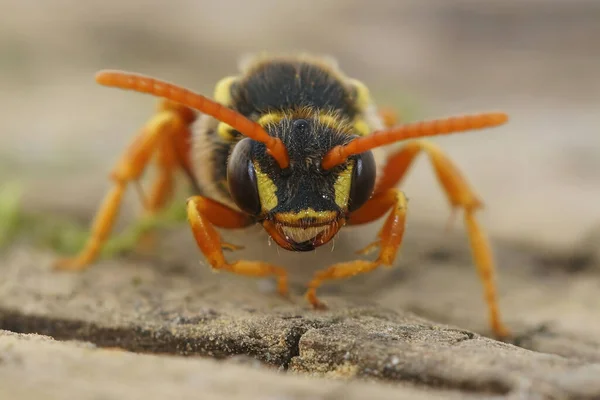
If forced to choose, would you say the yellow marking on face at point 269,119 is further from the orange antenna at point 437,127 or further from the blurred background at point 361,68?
the blurred background at point 361,68

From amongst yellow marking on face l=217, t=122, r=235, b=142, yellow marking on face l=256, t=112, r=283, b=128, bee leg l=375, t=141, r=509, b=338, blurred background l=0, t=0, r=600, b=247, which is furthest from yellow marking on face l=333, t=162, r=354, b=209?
blurred background l=0, t=0, r=600, b=247

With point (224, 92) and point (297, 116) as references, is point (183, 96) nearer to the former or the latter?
point (297, 116)

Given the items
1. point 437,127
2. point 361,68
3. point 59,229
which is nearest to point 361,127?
point 437,127

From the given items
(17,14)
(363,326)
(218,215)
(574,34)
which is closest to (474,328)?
(363,326)

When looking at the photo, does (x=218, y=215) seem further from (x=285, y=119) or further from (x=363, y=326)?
(x=363, y=326)

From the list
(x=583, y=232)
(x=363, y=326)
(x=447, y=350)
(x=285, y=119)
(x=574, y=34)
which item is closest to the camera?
(x=447, y=350)

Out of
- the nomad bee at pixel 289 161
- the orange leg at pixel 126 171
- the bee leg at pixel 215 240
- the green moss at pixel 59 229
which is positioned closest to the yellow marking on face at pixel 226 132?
the nomad bee at pixel 289 161
